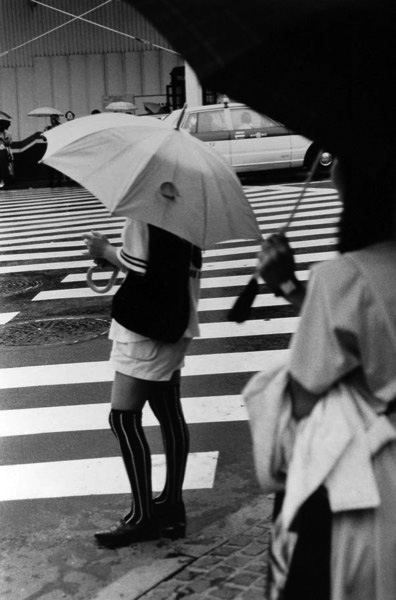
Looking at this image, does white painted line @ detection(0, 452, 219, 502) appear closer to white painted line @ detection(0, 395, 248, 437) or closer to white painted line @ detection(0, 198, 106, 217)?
white painted line @ detection(0, 395, 248, 437)

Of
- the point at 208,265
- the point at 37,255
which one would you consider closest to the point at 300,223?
the point at 208,265

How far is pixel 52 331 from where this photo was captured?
29.9 feet

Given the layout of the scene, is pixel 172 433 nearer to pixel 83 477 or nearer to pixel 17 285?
pixel 83 477

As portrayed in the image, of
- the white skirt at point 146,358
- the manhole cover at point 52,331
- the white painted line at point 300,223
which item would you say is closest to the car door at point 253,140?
the white painted line at point 300,223

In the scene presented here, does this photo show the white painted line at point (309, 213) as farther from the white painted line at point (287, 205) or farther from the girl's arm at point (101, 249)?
the girl's arm at point (101, 249)

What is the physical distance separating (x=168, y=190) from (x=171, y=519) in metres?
1.55

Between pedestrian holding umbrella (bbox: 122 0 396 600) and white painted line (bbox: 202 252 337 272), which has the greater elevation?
pedestrian holding umbrella (bbox: 122 0 396 600)

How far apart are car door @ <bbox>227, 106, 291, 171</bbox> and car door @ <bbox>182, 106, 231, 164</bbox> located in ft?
0.57

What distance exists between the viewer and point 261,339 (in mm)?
8430

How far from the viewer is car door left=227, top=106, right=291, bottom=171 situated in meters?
21.6

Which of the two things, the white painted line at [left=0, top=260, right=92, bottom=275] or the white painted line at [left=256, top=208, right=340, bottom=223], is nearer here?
the white painted line at [left=0, top=260, right=92, bottom=275]

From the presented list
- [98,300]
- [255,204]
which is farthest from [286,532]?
[255,204]

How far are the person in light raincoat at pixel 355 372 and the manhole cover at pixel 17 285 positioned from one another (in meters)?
8.95

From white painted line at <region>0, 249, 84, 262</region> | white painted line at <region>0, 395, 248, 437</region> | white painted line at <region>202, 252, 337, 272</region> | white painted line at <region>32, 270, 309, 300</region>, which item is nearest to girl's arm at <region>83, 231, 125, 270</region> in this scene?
white painted line at <region>0, 395, 248, 437</region>
